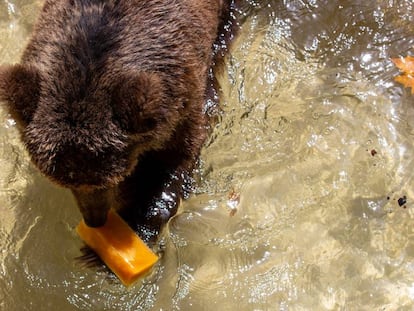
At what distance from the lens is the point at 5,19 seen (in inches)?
170

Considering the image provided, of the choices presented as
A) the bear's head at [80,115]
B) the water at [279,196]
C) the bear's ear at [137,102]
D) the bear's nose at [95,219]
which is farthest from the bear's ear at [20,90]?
the water at [279,196]

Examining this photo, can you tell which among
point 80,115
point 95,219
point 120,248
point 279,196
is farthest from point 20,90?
point 279,196

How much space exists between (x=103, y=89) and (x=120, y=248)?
87cm

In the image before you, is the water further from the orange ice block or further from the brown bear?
the brown bear

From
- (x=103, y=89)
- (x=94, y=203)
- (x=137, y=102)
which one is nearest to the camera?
(x=137, y=102)

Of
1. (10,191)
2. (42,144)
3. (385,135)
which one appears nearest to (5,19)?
(10,191)

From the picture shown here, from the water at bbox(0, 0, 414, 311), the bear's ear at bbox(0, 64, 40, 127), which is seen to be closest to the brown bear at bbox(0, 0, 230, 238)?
the bear's ear at bbox(0, 64, 40, 127)

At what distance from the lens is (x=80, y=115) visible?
8.23ft

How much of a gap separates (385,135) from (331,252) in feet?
2.99

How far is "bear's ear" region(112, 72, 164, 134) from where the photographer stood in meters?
2.42

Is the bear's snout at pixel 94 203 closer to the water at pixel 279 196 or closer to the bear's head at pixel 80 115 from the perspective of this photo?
the bear's head at pixel 80 115

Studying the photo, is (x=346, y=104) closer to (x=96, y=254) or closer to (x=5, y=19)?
(x=96, y=254)

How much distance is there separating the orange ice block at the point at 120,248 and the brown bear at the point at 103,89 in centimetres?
9

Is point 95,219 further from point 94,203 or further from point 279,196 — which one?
point 279,196
